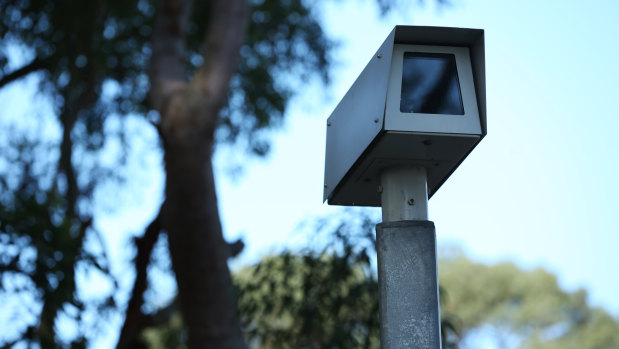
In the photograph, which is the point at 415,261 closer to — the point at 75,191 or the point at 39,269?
the point at 39,269

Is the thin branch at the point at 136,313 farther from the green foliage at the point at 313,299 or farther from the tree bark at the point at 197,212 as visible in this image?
the tree bark at the point at 197,212

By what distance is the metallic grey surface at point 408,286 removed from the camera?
1.84 m

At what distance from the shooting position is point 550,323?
33.9 meters

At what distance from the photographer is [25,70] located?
7.36 m

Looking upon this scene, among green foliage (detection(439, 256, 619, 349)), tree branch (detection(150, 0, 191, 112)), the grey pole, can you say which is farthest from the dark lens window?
green foliage (detection(439, 256, 619, 349))

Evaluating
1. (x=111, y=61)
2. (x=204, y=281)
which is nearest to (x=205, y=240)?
(x=204, y=281)

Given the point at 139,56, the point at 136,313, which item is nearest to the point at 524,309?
the point at 139,56

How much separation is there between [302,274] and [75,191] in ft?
10.0

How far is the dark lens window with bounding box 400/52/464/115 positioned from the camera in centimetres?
195

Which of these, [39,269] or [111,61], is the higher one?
[111,61]

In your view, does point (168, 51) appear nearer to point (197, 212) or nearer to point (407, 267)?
point (197, 212)

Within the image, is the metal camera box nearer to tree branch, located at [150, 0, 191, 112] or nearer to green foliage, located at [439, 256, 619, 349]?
tree branch, located at [150, 0, 191, 112]

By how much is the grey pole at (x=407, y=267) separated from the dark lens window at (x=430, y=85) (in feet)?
0.60

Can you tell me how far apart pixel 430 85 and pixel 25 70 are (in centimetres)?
619
